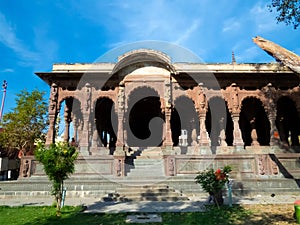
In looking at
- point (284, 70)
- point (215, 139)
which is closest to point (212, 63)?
point (284, 70)

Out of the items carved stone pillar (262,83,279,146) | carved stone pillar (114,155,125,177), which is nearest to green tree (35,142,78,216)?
carved stone pillar (114,155,125,177)

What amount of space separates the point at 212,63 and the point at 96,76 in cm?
809

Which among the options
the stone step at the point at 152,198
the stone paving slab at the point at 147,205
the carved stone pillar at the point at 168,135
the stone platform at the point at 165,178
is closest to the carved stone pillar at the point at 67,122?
the stone platform at the point at 165,178

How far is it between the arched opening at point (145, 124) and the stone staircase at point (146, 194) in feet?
25.6

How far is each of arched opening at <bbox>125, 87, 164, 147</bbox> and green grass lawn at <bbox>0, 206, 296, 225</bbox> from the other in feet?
35.3

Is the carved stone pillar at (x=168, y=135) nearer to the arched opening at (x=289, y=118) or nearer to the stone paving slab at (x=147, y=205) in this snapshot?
the stone paving slab at (x=147, y=205)

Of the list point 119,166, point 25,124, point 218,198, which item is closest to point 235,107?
point 218,198

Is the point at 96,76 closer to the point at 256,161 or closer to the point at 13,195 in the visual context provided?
the point at 13,195

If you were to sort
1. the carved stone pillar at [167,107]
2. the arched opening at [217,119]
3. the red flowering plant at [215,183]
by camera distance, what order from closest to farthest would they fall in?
the red flowering plant at [215,183]
the carved stone pillar at [167,107]
the arched opening at [217,119]

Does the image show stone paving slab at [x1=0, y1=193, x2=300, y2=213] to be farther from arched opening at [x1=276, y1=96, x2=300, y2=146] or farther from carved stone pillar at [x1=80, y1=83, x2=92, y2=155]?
arched opening at [x1=276, y1=96, x2=300, y2=146]

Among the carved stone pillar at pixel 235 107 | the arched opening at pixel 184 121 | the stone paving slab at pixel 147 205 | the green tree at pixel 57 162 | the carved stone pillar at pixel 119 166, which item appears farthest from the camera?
the arched opening at pixel 184 121

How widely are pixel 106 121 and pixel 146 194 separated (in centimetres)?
1208

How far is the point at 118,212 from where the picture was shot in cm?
720

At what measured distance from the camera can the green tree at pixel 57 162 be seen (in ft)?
22.8
